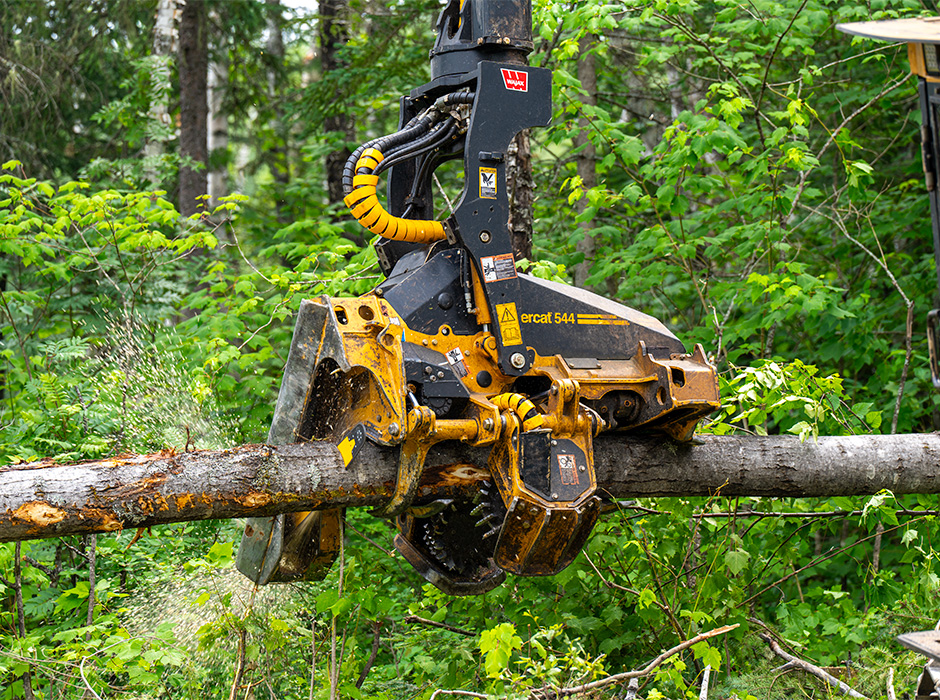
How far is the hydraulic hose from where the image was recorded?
153 inches

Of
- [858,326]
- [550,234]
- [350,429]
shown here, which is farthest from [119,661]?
[550,234]

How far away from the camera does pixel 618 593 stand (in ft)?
16.3

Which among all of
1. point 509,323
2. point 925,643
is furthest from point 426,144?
point 925,643

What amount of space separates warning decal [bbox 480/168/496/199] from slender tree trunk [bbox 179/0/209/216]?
8.13m

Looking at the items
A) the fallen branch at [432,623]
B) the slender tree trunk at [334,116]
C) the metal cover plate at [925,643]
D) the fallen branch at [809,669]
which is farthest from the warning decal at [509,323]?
the slender tree trunk at [334,116]

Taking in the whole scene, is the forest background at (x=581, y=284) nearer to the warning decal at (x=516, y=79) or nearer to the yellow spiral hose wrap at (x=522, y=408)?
the yellow spiral hose wrap at (x=522, y=408)

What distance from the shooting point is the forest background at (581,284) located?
443cm

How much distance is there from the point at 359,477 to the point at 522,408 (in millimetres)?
750

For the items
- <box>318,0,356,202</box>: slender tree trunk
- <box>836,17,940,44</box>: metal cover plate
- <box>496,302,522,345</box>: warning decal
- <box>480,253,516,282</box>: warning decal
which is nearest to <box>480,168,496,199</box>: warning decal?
<box>480,253,516,282</box>: warning decal

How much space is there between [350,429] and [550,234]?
609 cm

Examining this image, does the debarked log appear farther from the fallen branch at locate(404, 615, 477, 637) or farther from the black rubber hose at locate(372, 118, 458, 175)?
the black rubber hose at locate(372, 118, 458, 175)

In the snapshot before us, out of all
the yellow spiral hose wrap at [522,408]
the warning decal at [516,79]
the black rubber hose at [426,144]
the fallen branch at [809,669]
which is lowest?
the fallen branch at [809,669]

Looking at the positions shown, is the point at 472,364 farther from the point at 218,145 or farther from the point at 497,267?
the point at 218,145

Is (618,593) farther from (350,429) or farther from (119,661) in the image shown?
(119,661)
